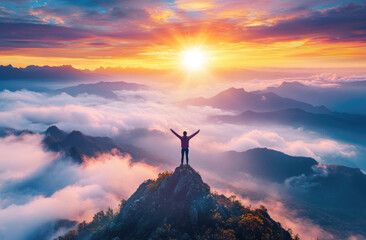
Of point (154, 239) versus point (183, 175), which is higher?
point (183, 175)

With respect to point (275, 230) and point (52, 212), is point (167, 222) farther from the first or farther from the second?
point (52, 212)

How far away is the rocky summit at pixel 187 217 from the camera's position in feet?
96.8

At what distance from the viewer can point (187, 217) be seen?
31.8 m

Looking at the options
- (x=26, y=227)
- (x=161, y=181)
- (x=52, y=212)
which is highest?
(x=161, y=181)

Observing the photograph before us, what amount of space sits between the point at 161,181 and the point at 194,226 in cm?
1118

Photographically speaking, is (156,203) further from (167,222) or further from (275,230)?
(275,230)

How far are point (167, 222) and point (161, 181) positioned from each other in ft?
28.2

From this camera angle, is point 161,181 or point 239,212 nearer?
point 239,212

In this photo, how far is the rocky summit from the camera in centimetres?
2952

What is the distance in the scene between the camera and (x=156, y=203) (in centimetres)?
3606

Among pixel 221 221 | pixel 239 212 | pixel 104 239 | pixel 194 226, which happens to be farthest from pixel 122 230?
pixel 239 212

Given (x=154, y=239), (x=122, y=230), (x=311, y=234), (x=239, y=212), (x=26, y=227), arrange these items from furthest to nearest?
(x=311, y=234), (x=26, y=227), (x=122, y=230), (x=239, y=212), (x=154, y=239)

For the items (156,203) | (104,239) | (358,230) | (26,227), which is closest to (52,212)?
(26,227)

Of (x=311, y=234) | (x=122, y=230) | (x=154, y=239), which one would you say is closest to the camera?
(x=154, y=239)
